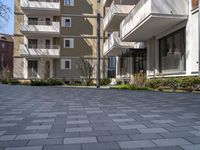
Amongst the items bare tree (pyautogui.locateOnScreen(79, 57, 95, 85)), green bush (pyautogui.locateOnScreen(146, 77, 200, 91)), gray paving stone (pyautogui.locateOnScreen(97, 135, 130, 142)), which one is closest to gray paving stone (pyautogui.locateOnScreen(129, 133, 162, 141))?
gray paving stone (pyautogui.locateOnScreen(97, 135, 130, 142))

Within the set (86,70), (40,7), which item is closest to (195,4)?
(86,70)

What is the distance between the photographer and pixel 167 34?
15648mm

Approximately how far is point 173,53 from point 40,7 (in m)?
21.0

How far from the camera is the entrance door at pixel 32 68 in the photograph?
32625mm

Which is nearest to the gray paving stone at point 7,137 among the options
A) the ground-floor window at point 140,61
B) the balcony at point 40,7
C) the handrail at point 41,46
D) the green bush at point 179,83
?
the green bush at point 179,83

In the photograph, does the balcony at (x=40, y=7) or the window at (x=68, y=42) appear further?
the window at (x=68, y=42)

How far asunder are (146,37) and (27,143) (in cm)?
1548

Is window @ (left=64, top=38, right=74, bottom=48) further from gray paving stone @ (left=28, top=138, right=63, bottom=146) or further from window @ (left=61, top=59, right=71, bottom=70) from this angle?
gray paving stone @ (left=28, top=138, right=63, bottom=146)

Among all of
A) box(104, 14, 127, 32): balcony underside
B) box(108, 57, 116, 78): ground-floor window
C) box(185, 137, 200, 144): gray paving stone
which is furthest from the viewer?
box(108, 57, 116, 78): ground-floor window

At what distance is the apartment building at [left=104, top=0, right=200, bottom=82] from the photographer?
12703 mm

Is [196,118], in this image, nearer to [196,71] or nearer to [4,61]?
[196,71]

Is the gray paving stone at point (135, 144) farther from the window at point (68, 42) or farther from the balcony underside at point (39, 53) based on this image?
the window at point (68, 42)

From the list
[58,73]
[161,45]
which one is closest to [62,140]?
[161,45]

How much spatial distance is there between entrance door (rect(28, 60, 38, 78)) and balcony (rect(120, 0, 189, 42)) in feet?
61.9
